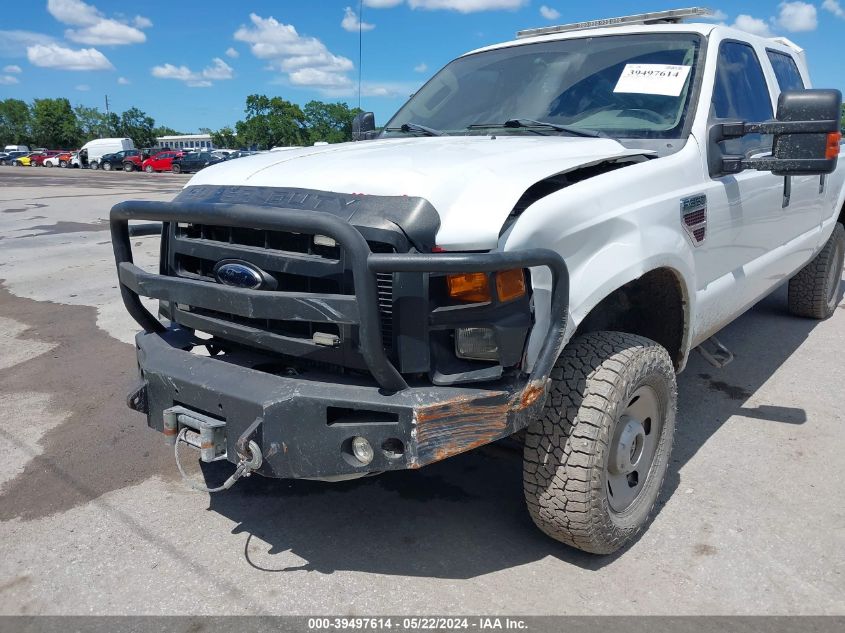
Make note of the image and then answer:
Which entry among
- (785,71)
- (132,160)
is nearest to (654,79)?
(785,71)

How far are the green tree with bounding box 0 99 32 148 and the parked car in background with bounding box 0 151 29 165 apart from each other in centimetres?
3441

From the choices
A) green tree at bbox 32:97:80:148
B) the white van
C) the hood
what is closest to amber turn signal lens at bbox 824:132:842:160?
the hood

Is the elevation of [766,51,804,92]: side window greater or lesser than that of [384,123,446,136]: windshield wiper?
greater

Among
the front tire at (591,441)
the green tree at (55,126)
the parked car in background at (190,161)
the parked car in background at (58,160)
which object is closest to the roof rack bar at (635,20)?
the front tire at (591,441)

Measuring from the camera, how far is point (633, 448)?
113 inches

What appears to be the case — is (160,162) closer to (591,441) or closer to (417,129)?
(417,129)

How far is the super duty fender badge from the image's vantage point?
10.2 ft

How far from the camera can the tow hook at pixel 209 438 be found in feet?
7.69

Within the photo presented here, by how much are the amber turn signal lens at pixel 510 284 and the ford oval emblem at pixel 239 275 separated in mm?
825

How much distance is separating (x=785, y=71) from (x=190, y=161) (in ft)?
138

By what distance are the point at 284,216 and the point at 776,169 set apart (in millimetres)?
2105

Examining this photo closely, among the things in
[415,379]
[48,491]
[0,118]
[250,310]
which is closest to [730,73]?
[415,379]

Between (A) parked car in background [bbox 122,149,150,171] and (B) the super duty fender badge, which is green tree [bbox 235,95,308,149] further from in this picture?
(B) the super duty fender badge

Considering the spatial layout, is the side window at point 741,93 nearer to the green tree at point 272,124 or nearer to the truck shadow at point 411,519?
the truck shadow at point 411,519
